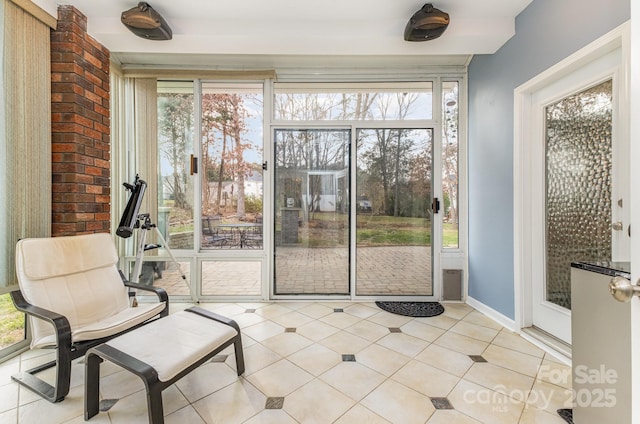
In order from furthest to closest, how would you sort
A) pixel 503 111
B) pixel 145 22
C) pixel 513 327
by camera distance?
pixel 503 111 → pixel 513 327 → pixel 145 22

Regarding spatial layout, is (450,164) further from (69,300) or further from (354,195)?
(69,300)

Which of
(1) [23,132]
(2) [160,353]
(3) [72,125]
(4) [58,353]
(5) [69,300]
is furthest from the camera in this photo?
(3) [72,125]

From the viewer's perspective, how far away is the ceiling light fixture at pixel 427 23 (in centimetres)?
232

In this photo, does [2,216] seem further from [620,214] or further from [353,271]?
[620,214]

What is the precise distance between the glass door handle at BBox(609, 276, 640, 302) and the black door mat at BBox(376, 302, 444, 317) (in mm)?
2414

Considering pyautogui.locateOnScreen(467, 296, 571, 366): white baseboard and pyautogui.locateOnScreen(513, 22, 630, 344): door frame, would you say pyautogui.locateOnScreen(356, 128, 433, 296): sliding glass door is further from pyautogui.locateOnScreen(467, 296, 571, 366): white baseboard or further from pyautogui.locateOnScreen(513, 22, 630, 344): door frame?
pyautogui.locateOnScreen(513, 22, 630, 344): door frame

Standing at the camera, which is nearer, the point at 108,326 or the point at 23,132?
the point at 108,326

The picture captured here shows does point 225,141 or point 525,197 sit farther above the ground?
point 225,141

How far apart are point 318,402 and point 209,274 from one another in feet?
7.72

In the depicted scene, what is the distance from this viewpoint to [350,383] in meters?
1.89

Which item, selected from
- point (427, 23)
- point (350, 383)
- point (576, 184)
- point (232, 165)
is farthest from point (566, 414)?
point (232, 165)

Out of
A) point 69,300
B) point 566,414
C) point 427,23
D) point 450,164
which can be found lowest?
point 566,414

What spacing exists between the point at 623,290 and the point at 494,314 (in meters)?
2.48

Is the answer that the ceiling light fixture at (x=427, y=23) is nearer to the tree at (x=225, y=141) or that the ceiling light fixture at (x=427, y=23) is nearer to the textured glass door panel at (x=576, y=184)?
the textured glass door panel at (x=576, y=184)
